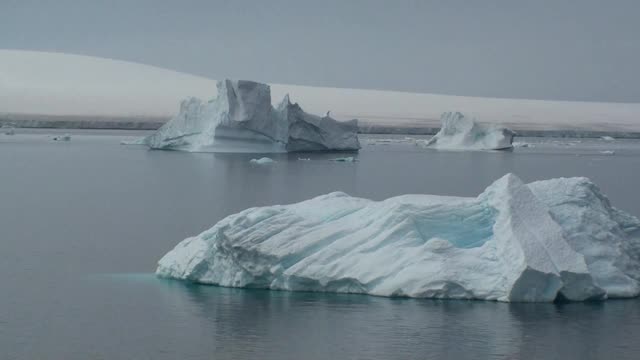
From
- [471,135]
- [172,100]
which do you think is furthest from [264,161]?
[172,100]

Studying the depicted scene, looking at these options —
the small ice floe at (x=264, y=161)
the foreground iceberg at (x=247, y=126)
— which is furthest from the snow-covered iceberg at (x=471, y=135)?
the small ice floe at (x=264, y=161)

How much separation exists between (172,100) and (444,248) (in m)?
56.7

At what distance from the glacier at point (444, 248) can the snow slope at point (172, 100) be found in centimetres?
4823

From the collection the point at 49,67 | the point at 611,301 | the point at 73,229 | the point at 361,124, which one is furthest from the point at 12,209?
the point at 49,67

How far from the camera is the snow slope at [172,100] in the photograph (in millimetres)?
59656

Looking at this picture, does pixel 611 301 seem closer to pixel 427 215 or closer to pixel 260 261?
pixel 427 215

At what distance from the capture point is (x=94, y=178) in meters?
20.5

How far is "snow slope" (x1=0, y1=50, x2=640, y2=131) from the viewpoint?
2349 inches

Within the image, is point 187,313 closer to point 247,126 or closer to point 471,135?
point 247,126

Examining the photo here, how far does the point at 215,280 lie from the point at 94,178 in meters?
12.2

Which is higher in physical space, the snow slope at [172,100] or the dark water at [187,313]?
the snow slope at [172,100]

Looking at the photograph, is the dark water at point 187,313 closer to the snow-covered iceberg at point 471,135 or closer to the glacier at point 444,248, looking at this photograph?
the glacier at point 444,248

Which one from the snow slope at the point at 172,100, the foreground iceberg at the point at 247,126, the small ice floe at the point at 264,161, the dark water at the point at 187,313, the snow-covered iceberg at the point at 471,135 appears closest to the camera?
the dark water at the point at 187,313

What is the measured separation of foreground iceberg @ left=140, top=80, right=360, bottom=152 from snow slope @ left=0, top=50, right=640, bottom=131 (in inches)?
1123
